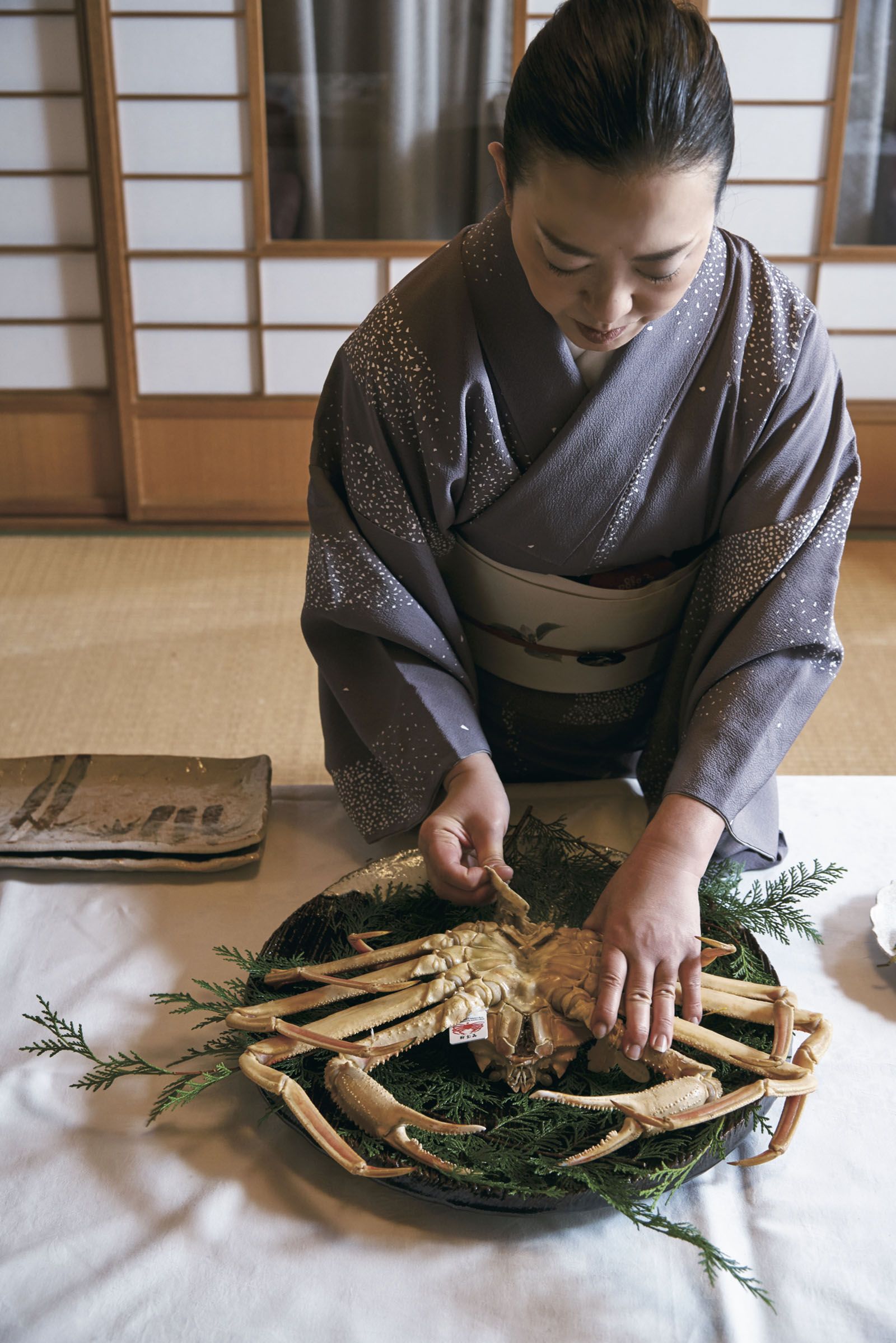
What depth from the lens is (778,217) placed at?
11.5 feet

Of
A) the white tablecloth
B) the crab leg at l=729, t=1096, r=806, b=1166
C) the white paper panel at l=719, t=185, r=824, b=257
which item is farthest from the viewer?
the white paper panel at l=719, t=185, r=824, b=257

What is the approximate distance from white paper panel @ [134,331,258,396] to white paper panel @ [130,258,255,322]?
51 mm

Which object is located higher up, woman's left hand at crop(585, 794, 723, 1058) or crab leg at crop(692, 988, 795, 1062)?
woman's left hand at crop(585, 794, 723, 1058)

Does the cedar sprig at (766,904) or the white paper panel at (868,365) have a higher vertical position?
the cedar sprig at (766,904)

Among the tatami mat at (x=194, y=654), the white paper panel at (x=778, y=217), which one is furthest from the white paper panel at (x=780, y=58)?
the tatami mat at (x=194, y=654)

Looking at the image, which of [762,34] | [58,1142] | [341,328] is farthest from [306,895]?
[762,34]

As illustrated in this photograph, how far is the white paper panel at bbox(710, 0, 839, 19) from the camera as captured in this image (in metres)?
3.28

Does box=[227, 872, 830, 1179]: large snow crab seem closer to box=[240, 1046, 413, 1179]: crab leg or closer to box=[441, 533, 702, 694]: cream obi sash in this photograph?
box=[240, 1046, 413, 1179]: crab leg

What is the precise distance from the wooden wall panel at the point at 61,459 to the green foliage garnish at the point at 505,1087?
116 inches

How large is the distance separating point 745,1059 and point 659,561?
1.88 ft

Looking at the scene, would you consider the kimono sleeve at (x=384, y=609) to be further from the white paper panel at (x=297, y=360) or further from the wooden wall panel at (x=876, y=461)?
the wooden wall panel at (x=876, y=461)

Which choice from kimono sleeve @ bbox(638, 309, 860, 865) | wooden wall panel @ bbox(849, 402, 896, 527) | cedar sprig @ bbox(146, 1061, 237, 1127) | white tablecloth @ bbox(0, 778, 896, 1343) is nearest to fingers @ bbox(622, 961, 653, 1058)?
white tablecloth @ bbox(0, 778, 896, 1343)

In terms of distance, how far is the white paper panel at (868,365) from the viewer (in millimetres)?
3666

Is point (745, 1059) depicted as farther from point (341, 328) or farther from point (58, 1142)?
point (341, 328)
